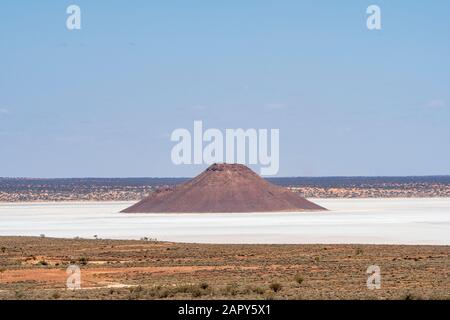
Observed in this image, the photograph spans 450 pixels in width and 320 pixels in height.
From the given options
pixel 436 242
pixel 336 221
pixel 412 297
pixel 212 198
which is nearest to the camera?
pixel 412 297

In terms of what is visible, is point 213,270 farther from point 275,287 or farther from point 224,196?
point 224,196

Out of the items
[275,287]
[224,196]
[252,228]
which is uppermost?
[224,196]

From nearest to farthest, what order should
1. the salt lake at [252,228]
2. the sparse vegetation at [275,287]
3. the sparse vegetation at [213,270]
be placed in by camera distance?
the sparse vegetation at [213,270], the sparse vegetation at [275,287], the salt lake at [252,228]

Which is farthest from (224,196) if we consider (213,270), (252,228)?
(213,270)

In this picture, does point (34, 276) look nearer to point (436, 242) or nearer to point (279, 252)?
point (279, 252)

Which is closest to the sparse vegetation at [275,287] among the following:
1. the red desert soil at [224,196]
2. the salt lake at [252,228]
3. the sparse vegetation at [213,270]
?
the sparse vegetation at [213,270]

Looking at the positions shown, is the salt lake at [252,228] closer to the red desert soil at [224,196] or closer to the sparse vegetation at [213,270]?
the red desert soil at [224,196]
